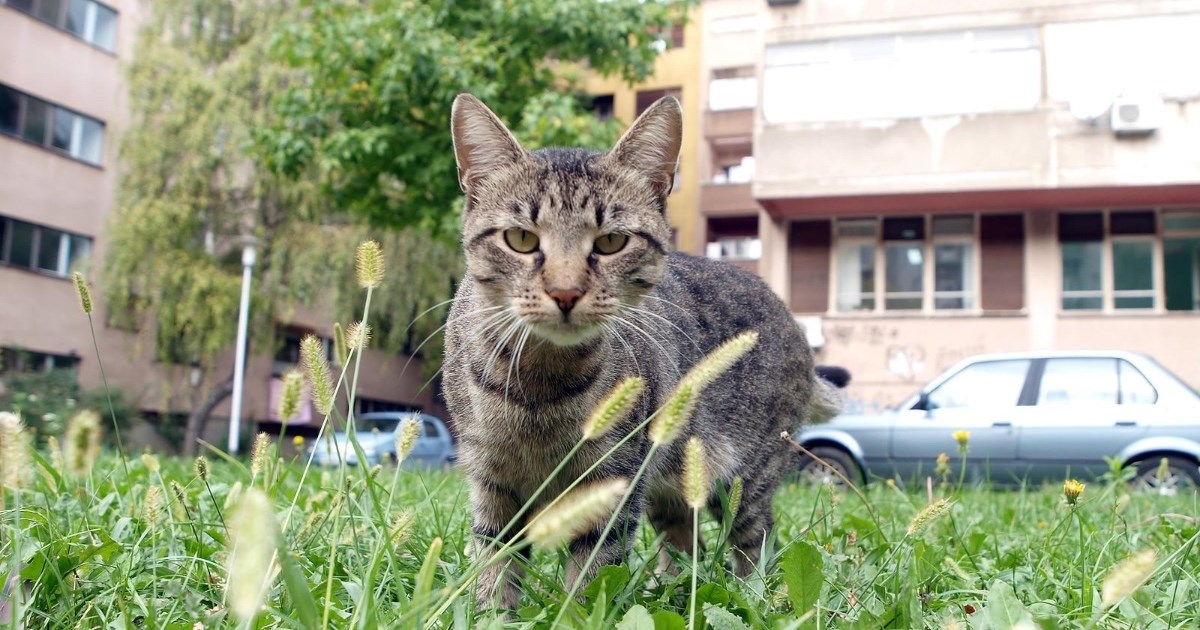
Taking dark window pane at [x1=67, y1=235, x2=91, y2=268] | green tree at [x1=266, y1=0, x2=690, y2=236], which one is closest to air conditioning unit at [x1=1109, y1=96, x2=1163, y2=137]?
green tree at [x1=266, y1=0, x2=690, y2=236]

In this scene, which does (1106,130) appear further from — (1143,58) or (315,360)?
(315,360)

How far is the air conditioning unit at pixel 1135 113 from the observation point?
Result: 15.6 meters

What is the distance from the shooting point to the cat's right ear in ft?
9.35

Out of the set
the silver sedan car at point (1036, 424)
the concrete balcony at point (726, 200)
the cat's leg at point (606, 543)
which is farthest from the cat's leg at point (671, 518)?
the concrete balcony at point (726, 200)

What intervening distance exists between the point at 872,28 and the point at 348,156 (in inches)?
441

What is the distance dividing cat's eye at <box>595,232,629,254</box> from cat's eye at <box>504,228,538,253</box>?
199 mm

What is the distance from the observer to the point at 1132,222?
58.3 feet

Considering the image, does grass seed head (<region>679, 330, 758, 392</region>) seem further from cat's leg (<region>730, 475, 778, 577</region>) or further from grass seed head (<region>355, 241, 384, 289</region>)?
cat's leg (<region>730, 475, 778, 577</region>)

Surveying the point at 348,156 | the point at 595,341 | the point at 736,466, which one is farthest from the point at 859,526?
the point at 348,156

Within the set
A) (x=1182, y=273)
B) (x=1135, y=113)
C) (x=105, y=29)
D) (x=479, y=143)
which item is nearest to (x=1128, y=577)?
(x=479, y=143)

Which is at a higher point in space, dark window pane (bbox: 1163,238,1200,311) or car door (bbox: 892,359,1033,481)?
dark window pane (bbox: 1163,238,1200,311)

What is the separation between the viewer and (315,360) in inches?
70.8

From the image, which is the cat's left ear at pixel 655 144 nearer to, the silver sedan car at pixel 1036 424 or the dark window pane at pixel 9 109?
the silver sedan car at pixel 1036 424

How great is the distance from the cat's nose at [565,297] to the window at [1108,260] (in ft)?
59.6
